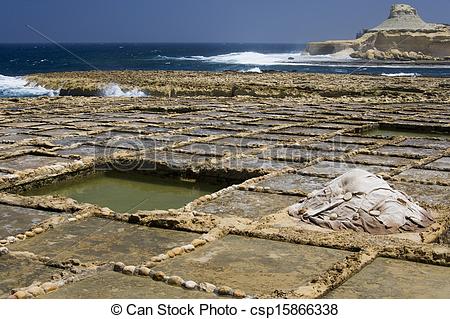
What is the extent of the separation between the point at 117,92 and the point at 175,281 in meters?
22.2

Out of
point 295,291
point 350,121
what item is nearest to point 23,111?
point 350,121

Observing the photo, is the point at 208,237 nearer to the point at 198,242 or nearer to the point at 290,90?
the point at 198,242

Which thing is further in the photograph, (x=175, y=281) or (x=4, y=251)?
(x=4, y=251)

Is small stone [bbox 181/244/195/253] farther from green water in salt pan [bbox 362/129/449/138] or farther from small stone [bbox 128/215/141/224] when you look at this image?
green water in salt pan [bbox 362/129/449/138]

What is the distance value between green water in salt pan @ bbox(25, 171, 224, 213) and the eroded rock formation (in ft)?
5.60

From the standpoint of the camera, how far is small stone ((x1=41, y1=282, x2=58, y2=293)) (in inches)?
135

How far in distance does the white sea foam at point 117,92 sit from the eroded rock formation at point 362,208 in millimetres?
19625

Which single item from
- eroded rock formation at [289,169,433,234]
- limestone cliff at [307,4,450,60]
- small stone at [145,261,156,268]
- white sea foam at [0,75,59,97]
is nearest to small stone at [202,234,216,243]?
small stone at [145,261,156,268]

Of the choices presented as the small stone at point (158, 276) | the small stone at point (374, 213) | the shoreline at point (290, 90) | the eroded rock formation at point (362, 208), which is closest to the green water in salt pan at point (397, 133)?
the shoreline at point (290, 90)

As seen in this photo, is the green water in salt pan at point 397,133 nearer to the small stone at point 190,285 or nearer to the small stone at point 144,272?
the small stone at point 144,272

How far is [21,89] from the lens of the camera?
108 ft

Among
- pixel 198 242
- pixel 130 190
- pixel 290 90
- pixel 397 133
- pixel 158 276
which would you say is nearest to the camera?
pixel 158 276

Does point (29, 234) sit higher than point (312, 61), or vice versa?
point (312, 61)

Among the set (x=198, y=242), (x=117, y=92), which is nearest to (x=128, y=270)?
(x=198, y=242)
